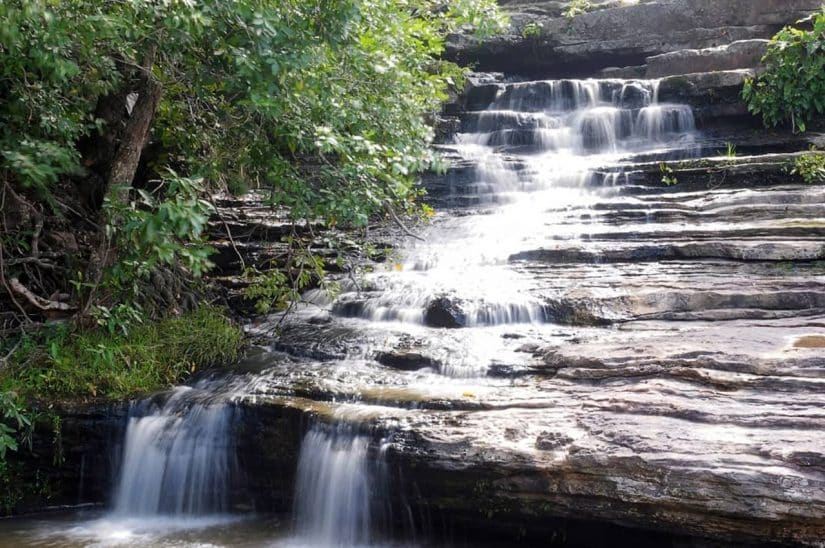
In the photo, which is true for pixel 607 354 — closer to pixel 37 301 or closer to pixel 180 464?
pixel 180 464

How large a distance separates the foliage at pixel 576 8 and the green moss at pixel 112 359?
12.9 m

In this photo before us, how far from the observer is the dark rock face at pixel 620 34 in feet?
48.4

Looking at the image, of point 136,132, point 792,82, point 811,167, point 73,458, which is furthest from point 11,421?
point 792,82

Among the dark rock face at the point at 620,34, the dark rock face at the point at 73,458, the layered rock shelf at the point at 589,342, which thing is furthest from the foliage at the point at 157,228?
the dark rock face at the point at 620,34

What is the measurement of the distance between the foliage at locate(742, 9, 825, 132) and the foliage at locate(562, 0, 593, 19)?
20.0ft

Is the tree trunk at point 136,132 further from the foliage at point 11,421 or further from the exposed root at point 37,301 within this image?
the foliage at point 11,421

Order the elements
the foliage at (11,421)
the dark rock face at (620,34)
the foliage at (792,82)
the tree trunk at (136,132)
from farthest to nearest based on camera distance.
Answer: the dark rock face at (620,34)
the foliage at (792,82)
the tree trunk at (136,132)
the foliage at (11,421)

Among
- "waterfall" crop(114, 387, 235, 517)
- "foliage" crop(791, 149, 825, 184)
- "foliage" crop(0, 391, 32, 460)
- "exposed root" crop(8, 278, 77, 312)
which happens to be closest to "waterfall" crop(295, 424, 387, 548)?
"waterfall" crop(114, 387, 235, 517)

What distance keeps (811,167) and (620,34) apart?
8.48 m

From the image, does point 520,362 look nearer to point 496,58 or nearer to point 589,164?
point 589,164

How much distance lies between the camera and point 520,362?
585cm

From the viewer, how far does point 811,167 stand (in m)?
Result: 8.56

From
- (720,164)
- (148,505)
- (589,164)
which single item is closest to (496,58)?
(589,164)

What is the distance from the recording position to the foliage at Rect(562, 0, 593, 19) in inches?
638
